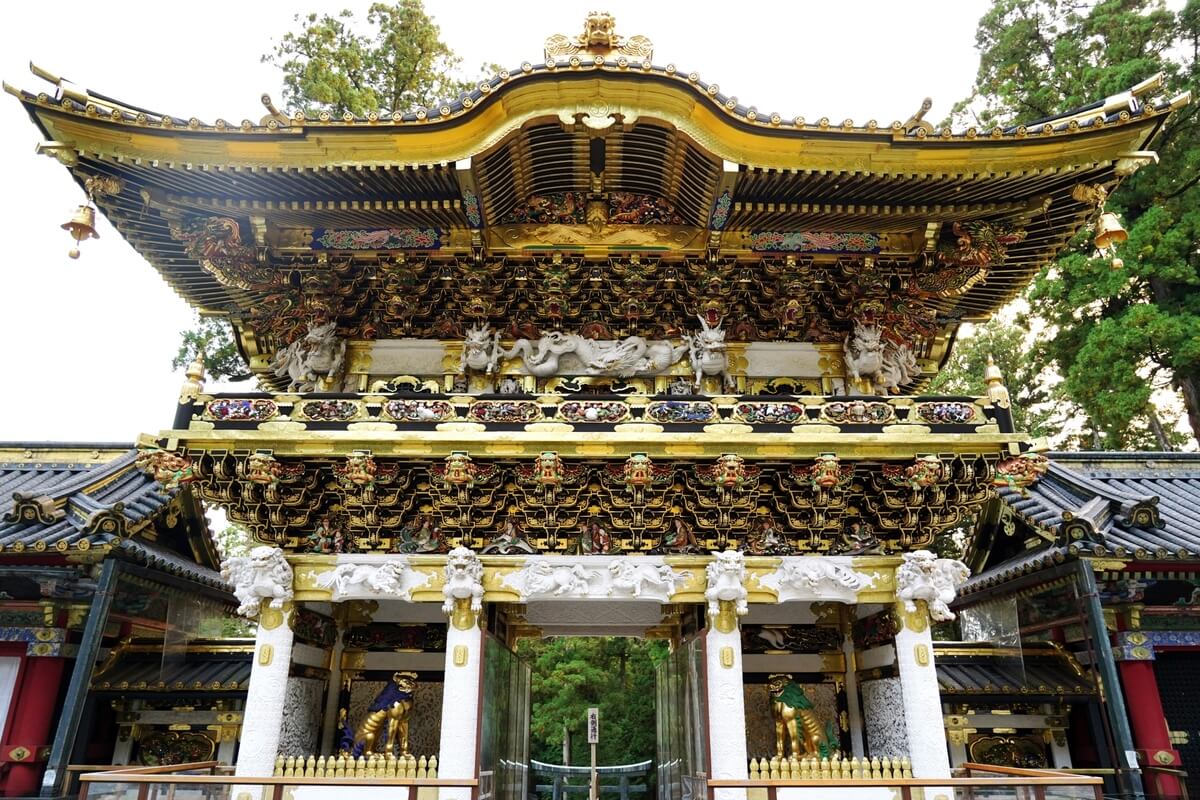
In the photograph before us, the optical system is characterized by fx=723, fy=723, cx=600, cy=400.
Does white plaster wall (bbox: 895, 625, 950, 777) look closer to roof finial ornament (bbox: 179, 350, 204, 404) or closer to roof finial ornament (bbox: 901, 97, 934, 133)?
roof finial ornament (bbox: 901, 97, 934, 133)

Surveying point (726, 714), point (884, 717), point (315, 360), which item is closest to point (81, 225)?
point (315, 360)

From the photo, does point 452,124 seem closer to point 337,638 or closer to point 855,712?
point 337,638

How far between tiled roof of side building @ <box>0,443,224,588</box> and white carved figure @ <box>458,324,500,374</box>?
506 centimetres

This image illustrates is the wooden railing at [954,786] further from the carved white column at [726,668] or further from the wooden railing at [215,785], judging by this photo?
the wooden railing at [215,785]

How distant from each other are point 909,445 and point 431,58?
15941mm

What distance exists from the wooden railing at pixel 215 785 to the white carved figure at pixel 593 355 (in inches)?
178

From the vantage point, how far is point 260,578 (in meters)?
7.63

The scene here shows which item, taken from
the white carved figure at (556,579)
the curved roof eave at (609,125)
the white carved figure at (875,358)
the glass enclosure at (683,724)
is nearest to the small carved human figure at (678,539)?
the white carved figure at (556,579)

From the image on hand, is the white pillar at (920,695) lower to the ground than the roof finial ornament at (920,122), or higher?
lower

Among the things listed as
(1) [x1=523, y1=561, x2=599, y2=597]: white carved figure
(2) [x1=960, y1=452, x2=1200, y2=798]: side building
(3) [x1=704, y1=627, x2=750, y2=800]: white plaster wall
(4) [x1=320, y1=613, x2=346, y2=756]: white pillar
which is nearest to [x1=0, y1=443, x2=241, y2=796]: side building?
(4) [x1=320, y1=613, x2=346, y2=756]: white pillar

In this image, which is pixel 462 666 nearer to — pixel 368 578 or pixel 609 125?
pixel 368 578

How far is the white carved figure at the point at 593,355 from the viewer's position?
8820mm

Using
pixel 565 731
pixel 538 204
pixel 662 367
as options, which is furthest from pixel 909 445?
pixel 565 731

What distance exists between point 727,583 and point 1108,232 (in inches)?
210
